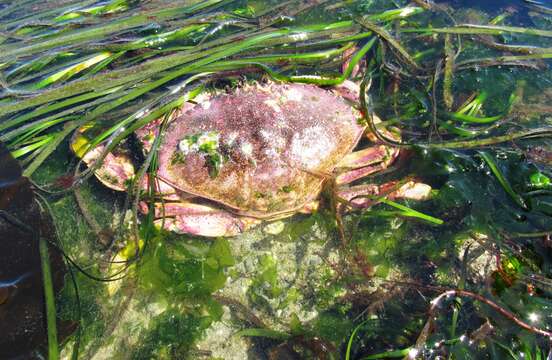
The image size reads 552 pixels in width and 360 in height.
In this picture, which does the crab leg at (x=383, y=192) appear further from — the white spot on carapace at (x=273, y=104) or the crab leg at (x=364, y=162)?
the white spot on carapace at (x=273, y=104)

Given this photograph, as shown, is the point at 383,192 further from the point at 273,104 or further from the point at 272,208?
A: the point at 273,104

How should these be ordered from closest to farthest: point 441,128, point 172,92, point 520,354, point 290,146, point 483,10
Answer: point 520,354 < point 290,146 < point 172,92 < point 441,128 < point 483,10

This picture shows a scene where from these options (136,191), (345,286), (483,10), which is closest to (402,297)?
(345,286)

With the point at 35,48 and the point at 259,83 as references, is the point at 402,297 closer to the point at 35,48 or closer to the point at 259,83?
the point at 259,83

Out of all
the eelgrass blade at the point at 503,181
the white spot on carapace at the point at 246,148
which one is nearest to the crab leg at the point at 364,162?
the eelgrass blade at the point at 503,181

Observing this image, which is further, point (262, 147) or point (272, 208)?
point (272, 208)

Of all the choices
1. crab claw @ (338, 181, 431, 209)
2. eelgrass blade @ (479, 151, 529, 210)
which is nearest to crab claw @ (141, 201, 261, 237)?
crab claw @ (338, 181, 431, 209)

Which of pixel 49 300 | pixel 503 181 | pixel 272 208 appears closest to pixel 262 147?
pixel 272 208
